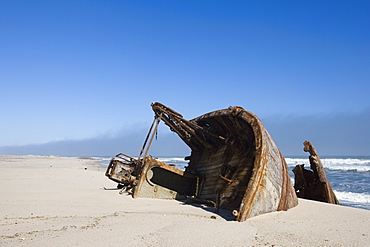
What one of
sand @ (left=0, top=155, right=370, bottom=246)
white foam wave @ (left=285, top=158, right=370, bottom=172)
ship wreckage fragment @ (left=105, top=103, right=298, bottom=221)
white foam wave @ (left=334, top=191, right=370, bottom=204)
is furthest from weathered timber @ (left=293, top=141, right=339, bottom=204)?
white foam wave @ (left=285, top=158, right=370, bottom=172)

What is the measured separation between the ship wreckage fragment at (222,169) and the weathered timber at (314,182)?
123 inches

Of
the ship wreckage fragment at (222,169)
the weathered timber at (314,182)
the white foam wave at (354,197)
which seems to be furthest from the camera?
the white foam wave at (354,197)

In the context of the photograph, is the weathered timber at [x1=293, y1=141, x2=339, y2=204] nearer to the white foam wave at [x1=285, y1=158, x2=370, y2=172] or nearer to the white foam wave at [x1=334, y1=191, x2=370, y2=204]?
the white foam wave at [x1=334, y1=191, x2=370, y2=204]

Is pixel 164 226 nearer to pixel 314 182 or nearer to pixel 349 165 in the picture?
pixel 314 182

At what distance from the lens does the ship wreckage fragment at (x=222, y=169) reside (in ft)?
19.2

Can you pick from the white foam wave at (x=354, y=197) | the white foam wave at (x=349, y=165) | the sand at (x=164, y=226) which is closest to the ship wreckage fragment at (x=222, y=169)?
→ the sand at (x=164, y=226)

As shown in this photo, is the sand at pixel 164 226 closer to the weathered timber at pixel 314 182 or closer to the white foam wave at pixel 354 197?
the weathered timber at pixel 314 182

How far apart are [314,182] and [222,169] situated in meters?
4.04

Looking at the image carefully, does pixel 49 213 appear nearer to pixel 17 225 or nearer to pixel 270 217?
pixel 17 225

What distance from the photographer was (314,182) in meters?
10.3

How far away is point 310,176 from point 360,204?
2037 millimetres

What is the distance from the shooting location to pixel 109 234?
4.50m

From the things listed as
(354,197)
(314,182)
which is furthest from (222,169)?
(354,197)

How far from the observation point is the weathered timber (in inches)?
380
